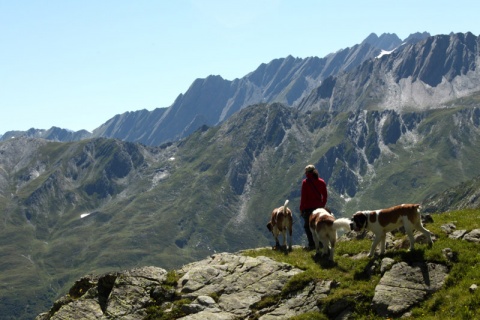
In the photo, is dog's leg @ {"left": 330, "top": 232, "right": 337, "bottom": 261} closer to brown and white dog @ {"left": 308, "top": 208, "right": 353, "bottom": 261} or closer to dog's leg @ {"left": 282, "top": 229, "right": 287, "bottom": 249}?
brown and white dog @ {"left": 308, "top": 208, "right": 353, "bottom": 261}

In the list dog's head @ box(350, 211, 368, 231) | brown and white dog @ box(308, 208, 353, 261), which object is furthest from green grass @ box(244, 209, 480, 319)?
dog's head @ box(350, 211, 368, 231)

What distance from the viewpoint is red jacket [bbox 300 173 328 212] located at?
1227 inches

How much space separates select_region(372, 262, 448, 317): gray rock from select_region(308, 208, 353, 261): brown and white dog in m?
3.97

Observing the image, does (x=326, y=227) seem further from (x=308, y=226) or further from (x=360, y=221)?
(x=308, y=226)

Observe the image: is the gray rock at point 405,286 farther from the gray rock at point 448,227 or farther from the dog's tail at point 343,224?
the gray rock at point 448,227

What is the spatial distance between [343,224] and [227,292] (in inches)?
277

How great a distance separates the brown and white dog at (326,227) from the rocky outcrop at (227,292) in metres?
2.41

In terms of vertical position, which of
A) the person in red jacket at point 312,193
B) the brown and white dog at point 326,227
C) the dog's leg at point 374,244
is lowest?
the dog's leg at point 374,244

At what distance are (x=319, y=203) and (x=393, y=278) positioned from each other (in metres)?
9.77

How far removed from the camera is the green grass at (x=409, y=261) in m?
19.6

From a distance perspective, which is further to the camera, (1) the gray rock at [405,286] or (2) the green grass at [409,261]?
(1) the gray rock at [405,286]

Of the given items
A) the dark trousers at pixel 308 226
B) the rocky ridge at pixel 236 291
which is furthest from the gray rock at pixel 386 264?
the dark trousers at pixel 308 226

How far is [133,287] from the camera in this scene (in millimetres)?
26688

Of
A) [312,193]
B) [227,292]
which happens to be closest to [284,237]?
[312,193]
